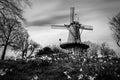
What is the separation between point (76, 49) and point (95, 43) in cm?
3869

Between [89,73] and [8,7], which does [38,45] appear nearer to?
[8,7]

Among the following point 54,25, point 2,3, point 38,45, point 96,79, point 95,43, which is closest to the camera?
point 96,79

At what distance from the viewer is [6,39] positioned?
32.8 m

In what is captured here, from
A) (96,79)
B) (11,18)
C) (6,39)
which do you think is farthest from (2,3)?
(6,39)

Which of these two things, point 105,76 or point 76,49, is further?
point 76,49

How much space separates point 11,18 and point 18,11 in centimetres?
94

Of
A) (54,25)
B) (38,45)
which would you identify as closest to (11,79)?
(54,25)

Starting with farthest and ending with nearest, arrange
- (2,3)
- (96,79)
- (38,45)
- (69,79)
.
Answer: (38,45)
(2,3)
(69,79)
(96,79)

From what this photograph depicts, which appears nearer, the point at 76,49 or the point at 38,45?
the point at 76,49

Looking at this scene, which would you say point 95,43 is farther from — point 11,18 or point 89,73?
point 89,73

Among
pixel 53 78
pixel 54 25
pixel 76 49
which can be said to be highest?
pixel 54 25

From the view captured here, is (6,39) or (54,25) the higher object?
(54,25)

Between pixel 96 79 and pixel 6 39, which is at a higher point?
pixel 6 39

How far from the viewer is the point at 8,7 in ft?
39.5
